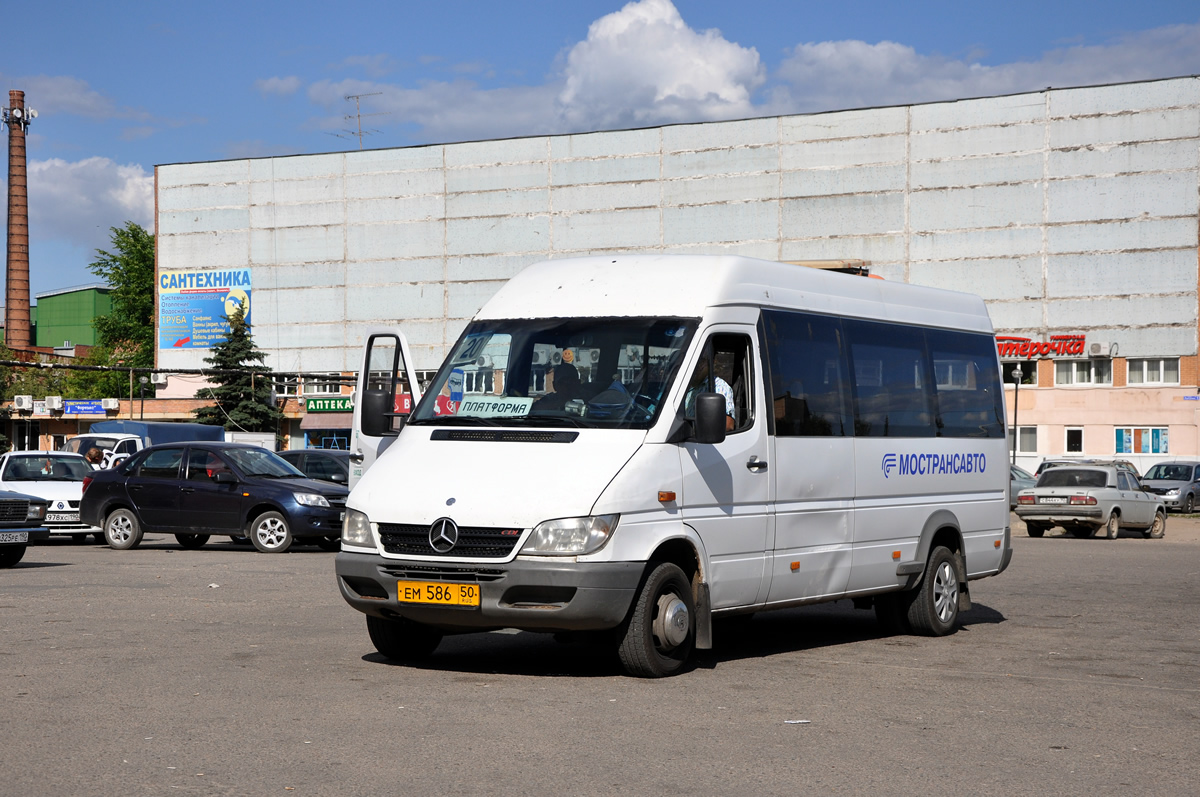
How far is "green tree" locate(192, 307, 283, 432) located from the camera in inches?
2896

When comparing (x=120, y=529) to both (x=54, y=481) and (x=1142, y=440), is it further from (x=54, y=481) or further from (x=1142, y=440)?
(x=1142, y=440)

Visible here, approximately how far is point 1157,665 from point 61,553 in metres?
17.0

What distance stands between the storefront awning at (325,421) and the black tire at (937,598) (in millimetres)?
67400

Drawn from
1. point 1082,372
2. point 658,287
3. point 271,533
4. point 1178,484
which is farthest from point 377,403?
point 1082,372

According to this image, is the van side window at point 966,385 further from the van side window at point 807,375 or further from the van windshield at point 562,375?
the van windshield at point 562,375

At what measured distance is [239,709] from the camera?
301 inches

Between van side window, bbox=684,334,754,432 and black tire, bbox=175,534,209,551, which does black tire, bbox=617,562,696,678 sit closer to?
van side window, bbox=684,334,754,432

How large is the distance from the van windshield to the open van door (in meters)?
0.55

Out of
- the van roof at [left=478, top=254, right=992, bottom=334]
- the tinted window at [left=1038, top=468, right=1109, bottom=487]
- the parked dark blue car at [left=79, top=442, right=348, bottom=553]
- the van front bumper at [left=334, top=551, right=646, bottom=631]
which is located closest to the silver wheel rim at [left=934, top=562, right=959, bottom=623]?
the van roof at [left=478, top=254, right=992, bottom=334]

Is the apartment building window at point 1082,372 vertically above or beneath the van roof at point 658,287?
above

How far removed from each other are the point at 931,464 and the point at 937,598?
111cm

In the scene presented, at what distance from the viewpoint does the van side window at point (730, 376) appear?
9.50 meters

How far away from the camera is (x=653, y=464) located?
884 cm

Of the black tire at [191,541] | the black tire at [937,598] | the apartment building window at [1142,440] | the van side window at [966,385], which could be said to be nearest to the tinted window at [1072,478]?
the black tire at [191,541]
